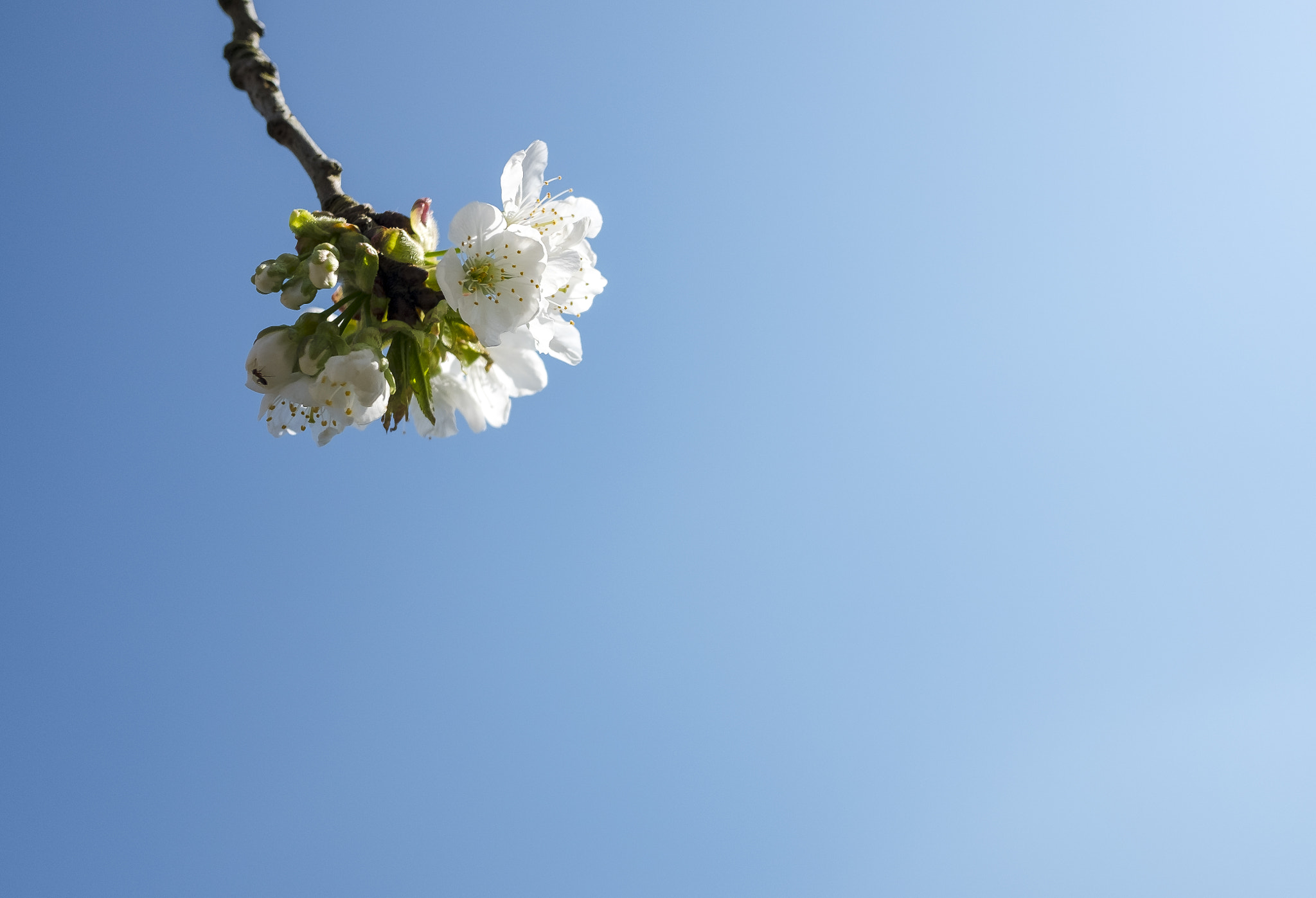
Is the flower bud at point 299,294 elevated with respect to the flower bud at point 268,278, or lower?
lower

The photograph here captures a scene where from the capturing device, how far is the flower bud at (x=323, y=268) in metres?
1.56

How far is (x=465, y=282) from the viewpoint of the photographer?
1642 mm

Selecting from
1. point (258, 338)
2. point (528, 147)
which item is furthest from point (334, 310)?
point (528, 147)

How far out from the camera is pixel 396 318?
5.63ft

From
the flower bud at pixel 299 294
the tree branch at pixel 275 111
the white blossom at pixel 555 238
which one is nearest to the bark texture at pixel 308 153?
the tree branch at pixel 275 111

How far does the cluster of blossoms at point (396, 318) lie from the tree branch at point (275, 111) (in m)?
0.07

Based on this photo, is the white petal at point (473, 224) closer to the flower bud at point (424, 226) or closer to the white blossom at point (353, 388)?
the flower bud at point (424, 226)

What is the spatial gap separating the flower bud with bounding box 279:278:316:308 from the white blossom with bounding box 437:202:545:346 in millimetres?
242

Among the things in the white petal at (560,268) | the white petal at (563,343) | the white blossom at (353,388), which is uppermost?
the white petal at (560,268)

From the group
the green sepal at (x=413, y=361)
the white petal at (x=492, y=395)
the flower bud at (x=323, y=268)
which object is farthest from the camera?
the white petal at (x=492, y=395)

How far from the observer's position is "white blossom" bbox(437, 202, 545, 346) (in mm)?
1639

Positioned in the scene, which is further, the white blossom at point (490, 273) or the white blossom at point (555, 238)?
the white blossom at point (555, 238)

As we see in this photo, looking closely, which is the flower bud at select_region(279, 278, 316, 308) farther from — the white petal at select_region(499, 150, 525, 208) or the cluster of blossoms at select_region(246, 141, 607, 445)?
the white petal at select_region(499, 150, 525, 208)

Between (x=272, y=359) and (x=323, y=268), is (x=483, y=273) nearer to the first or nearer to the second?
(x=323, y=268)
